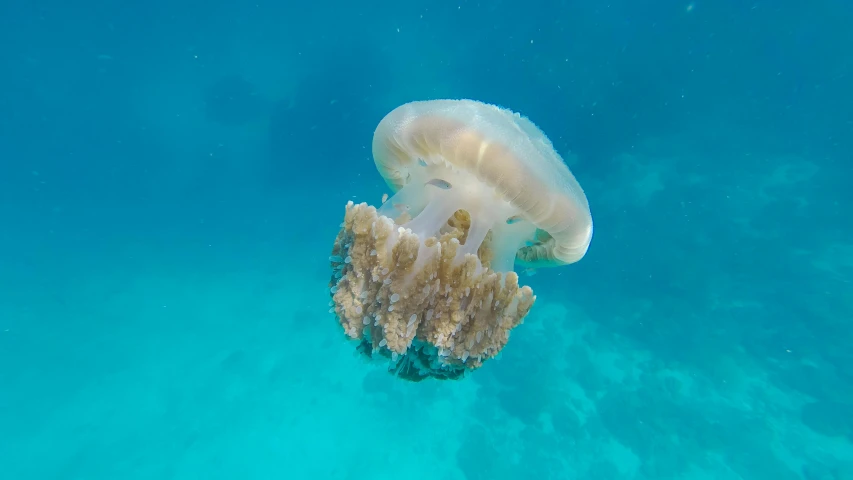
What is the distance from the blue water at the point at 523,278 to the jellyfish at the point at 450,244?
9367 millimetres

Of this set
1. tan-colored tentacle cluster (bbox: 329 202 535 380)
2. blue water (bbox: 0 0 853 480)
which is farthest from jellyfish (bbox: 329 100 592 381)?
blue water (bbox: 0 0 853 480)

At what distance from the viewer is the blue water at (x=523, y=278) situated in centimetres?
1312

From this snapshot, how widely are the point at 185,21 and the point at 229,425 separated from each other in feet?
47.4

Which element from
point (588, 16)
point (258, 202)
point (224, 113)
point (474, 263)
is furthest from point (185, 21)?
point (474, 263)

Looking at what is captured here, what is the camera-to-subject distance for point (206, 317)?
2194 centimetres

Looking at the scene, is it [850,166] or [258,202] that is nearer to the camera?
[850,166]

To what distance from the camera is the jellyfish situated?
2.60 metres

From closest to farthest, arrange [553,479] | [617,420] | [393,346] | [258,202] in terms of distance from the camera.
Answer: [393,346] → [553,479] → [617,420] → [258,202]

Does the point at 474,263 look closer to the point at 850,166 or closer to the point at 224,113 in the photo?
the point at 850,166

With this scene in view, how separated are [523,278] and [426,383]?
847 centimetres

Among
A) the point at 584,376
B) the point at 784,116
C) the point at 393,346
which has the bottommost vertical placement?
the point at 393,346

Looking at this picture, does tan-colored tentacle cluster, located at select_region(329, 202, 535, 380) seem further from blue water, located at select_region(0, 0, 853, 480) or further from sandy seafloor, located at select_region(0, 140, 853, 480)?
sandy seafloor, located at select_region(0, 140, 853, 480)

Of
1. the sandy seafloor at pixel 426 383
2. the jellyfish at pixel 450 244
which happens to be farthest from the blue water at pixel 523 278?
the jellyfish at pixel 450 244

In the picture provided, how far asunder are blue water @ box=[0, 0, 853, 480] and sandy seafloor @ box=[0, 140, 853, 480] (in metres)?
0.10
